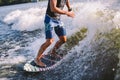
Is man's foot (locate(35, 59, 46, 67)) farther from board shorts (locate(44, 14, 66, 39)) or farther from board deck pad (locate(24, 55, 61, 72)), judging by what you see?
board shorts (locate(44, 14, 66, 39))

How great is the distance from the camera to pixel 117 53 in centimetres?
798

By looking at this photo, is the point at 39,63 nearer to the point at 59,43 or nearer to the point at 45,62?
the point at 45,62

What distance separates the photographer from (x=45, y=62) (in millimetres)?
8750

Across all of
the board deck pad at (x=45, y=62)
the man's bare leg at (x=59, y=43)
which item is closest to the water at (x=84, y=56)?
the board deck pad at (x=45, y=62)

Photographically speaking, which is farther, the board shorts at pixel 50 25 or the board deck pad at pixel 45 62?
the board deck pad at pixel 45 62

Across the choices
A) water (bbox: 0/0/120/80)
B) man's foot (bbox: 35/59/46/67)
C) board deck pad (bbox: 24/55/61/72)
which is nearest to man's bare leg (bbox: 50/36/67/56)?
board deck pad (bbox: 24/55/61/72)

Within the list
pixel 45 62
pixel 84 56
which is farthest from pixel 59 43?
pixel 84 56

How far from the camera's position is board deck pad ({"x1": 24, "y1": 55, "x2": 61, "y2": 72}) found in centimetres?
842

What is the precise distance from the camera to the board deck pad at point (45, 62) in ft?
27.6

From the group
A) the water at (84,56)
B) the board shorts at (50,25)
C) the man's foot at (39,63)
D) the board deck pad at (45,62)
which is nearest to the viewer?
the water at (84,56)

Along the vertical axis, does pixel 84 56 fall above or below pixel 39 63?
above

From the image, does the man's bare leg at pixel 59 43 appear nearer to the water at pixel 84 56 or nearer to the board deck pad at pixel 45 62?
the board deck pad at pixel 45 62

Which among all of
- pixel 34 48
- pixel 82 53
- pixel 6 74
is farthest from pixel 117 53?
pixel 34 48

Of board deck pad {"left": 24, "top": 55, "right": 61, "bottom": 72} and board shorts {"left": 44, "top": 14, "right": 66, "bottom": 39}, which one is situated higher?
board shorts {"left": 44, "top": 14, "right": 66, "bottom": 39}
